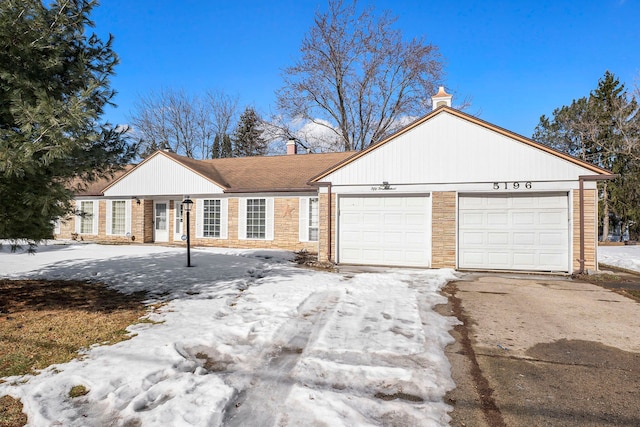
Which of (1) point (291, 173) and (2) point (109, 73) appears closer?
(2) point (109, 73)

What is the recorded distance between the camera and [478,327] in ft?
16.3

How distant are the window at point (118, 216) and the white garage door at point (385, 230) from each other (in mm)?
12606

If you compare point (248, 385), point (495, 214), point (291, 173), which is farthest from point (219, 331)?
point (291, 173)

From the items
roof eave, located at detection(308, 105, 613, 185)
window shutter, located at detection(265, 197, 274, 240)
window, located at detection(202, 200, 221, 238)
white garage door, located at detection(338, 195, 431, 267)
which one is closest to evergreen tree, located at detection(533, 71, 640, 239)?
roof eave, located at detection(308, 105, 613, 185)

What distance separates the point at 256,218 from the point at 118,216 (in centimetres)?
805

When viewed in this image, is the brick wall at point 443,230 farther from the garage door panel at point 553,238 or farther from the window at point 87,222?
the window at point 87,222

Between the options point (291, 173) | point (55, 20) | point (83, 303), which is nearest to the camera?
point (55, 20)

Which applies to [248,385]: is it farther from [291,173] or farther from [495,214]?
[291,173]

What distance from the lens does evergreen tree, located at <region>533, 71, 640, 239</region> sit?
2148 centimetres

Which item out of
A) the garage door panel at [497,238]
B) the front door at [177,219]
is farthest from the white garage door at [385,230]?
the front door at [177,219]

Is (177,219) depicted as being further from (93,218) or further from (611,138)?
(611,138)

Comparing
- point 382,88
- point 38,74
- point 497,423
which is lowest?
point 497,423

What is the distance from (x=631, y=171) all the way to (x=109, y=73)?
31534mm

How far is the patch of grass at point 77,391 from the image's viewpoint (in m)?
2.98
